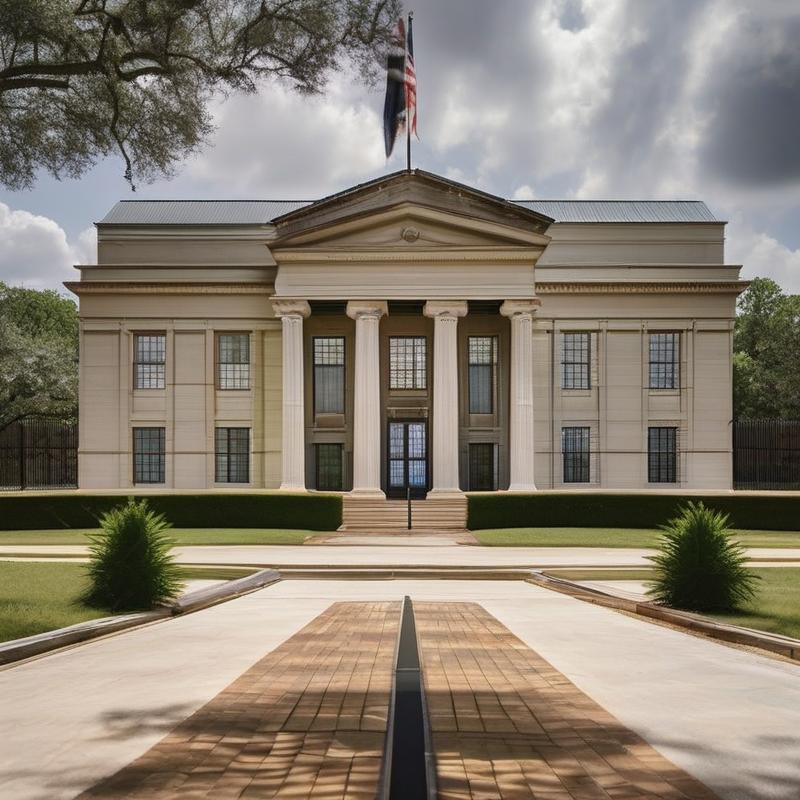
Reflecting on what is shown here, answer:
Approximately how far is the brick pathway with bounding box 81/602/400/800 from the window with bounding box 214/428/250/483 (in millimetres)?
36793

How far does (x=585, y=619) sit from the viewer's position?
12.7m

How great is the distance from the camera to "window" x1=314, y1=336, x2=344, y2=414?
148 feet

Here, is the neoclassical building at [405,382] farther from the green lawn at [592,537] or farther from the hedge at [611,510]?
the green lawn at [592,537]

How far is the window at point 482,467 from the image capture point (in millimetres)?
→ 45000

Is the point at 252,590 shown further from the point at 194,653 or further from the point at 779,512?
the point at 779,512

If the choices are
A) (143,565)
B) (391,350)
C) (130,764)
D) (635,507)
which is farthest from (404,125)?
(130,764)

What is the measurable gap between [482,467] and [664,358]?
11.0 m

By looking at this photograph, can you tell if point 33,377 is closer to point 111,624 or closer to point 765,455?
point 765,455

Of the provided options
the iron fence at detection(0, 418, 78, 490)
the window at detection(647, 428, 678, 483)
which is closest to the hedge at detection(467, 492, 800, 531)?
the window at detection(647, 428, 678, 483)

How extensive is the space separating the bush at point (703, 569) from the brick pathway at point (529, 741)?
5.30 m

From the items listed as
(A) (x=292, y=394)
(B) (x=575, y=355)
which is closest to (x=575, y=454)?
(B) (x=575, y=355)

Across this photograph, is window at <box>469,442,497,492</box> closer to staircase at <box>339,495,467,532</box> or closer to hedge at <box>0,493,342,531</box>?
staircase at <box>339,495,467,532</box>

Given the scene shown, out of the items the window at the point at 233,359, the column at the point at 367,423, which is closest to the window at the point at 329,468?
the column at the point at 367,423

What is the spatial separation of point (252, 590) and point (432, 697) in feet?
35.2
